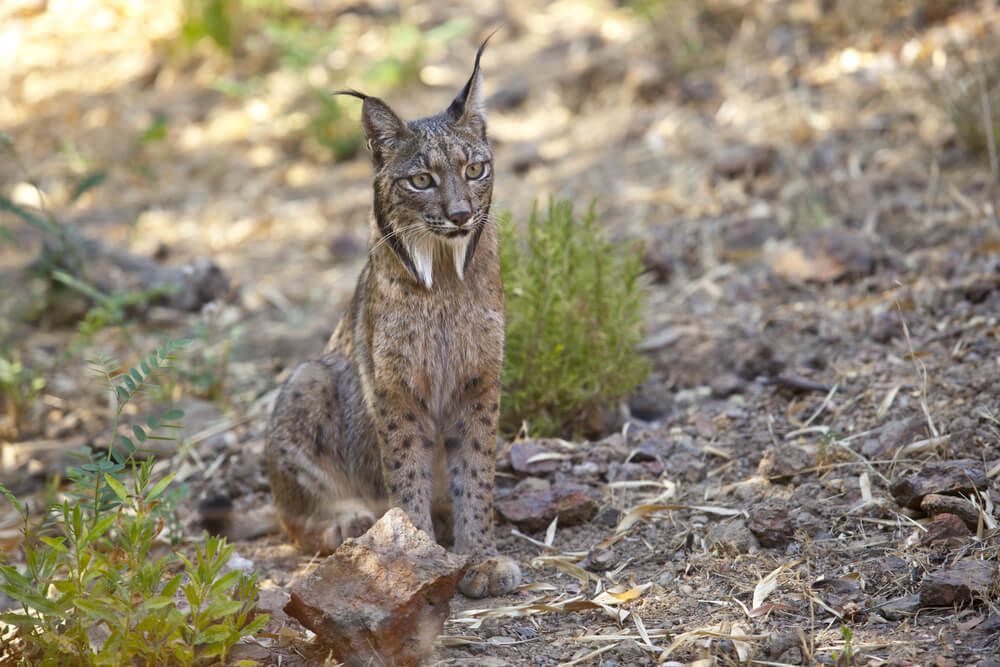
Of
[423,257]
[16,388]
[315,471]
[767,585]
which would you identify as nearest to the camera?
[767,585]

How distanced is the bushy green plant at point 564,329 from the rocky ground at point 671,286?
305 mm

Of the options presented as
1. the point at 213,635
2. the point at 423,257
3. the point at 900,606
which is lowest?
the point at 900,606

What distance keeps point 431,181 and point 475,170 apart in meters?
0.21

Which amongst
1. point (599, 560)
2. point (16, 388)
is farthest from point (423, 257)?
point (16, 388)

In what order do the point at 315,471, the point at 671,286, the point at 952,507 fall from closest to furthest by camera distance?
the point at 952,507 < the point at 315,471 < the point at 671,286

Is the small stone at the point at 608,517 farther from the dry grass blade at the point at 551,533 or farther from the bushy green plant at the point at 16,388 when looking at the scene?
the bushy green plant at the point at 16,388

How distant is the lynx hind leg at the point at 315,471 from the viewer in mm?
4777

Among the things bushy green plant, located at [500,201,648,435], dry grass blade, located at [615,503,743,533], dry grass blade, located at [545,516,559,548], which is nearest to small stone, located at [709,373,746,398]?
bushy green plant, located at [500,201,648,435]

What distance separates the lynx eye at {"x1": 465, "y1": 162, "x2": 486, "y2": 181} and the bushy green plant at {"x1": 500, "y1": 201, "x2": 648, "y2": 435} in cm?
77

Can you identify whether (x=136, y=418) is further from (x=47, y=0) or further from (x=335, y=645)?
(x=47, y=0)

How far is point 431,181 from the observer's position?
4312mm

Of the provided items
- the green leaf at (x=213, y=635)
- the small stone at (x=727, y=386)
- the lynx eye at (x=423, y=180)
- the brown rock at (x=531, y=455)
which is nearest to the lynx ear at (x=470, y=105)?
the lynx eye at (x=423, y=180)

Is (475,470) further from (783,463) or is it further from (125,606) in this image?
(125,606)

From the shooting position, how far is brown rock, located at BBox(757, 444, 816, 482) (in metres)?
4.51
